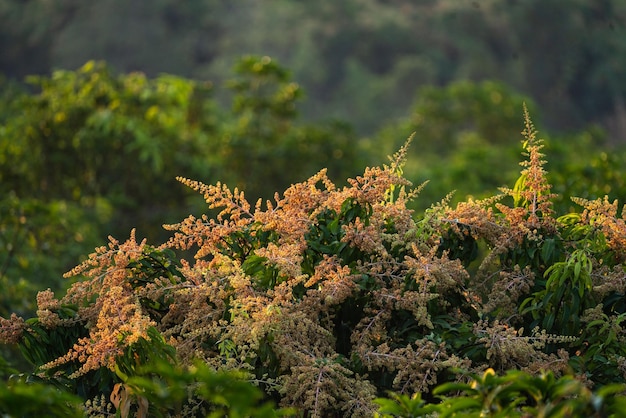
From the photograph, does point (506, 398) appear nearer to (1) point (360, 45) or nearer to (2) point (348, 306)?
(2) point (348, 306)

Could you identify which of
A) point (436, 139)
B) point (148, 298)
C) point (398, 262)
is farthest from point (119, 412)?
point (436, 139)

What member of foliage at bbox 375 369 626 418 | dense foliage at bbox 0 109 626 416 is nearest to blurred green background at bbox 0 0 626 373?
dense foliage at bbox 0 109 626 416

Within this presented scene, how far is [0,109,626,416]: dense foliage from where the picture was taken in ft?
12.8

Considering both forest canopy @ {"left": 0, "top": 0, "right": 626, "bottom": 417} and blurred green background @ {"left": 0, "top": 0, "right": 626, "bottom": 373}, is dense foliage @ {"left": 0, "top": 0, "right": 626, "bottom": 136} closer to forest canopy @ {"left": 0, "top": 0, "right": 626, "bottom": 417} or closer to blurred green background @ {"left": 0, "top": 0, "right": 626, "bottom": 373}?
blurred green background @ {"left": 0, "top": 0, "right": 626, "bottom": 373}

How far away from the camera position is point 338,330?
4.37 meters

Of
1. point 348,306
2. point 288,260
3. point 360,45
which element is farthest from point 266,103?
point 360,45

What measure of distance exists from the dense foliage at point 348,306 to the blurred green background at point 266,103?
2745 mm

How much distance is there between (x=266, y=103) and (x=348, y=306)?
1317 centimetres

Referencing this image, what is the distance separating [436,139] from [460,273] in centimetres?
2413

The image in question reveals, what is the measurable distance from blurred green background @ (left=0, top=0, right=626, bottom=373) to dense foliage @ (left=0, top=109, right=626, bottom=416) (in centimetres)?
274

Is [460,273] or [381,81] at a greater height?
[381,81]

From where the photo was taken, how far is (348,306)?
430 centimetres

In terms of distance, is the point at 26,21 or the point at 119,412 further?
the point at 26,21

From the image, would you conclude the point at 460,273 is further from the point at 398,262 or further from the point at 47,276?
the point at 47,276
